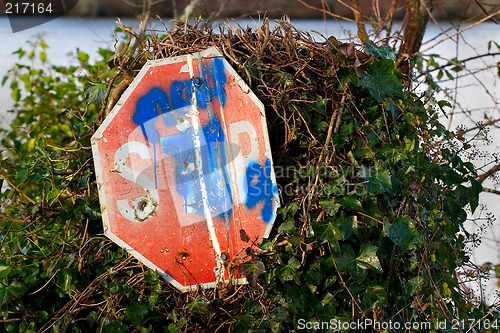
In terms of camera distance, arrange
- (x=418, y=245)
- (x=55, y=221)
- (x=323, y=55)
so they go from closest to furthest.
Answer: (x=418, y=245) → (x=323, y=55) → (x=55, y=221)

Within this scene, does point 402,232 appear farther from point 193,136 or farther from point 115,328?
point 115,328

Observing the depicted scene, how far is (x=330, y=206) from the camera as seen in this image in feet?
7.52

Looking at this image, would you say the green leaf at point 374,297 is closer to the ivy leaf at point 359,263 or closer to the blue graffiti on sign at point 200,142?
the ivy leaf at point 359,263

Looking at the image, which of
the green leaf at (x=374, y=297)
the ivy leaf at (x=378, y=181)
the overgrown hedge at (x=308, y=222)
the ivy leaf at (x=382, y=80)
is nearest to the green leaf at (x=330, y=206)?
the overgrown hedge at (x=308, y=222)

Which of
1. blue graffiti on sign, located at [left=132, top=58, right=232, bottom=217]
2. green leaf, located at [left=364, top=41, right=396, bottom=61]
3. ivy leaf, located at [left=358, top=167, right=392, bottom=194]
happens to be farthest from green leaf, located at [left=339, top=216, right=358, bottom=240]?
green leaf, located at [left=364, top=41, right=396, bottom=61]

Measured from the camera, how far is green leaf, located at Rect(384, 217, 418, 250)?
7.41 ft

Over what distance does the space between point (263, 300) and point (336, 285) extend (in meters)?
0.26

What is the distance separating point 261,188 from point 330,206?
249mm

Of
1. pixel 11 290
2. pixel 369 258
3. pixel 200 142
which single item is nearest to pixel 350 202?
pixel 369 258

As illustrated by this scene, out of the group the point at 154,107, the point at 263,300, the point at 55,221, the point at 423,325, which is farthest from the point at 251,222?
the point at 55,221

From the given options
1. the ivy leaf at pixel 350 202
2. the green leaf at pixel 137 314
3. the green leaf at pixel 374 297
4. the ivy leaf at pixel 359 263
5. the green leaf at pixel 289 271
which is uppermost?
the ivy leaf at pixel 350 202

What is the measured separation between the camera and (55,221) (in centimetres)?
276

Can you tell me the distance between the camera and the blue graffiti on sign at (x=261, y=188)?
2355 millimetres

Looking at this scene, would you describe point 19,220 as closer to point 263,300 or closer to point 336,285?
point 263,300
